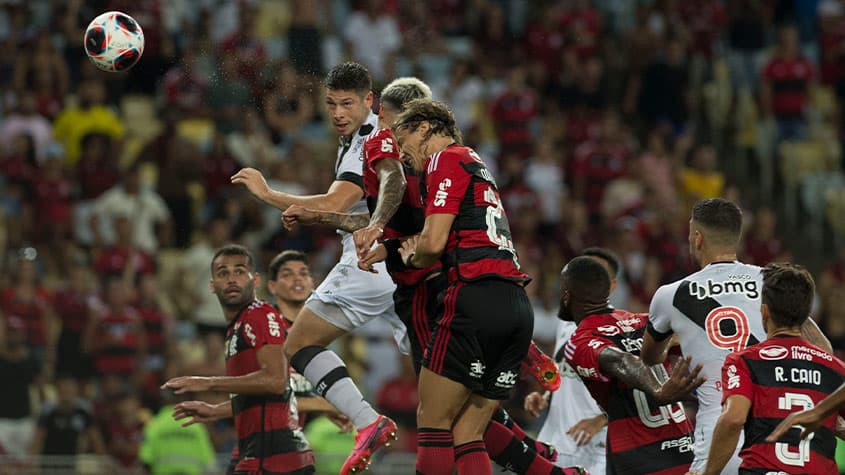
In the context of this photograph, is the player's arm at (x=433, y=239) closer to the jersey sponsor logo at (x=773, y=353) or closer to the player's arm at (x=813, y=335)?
the jersey sponsor logo at (x=773, y=353)

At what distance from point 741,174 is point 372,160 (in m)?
13.9

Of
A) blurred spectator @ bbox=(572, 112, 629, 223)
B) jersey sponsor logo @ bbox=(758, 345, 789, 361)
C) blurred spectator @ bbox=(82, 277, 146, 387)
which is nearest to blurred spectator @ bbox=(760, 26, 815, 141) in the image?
blurred spectator @ bbox=(572, 112, 629, 223)

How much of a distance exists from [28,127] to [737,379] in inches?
475

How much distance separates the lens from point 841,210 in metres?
19.8

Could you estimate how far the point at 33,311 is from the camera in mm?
14859

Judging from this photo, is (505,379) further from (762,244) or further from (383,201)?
(762,244)

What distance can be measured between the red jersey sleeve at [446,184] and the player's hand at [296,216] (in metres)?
0.73

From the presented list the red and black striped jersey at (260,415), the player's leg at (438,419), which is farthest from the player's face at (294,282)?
the player's leg at (438,419)

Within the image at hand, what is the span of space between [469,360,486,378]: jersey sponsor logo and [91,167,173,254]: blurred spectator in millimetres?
9209

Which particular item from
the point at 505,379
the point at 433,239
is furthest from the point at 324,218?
the point at 505,379

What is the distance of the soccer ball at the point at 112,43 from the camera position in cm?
931

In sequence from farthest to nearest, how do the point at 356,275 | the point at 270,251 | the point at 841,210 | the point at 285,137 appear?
the point at 841,210 → the point at 285,137 → the point at 270,251 → the point at 356,275

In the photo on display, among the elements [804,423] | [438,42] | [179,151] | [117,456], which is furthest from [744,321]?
[438,42]

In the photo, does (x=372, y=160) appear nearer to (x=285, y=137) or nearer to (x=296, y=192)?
(x=296, y=192)
